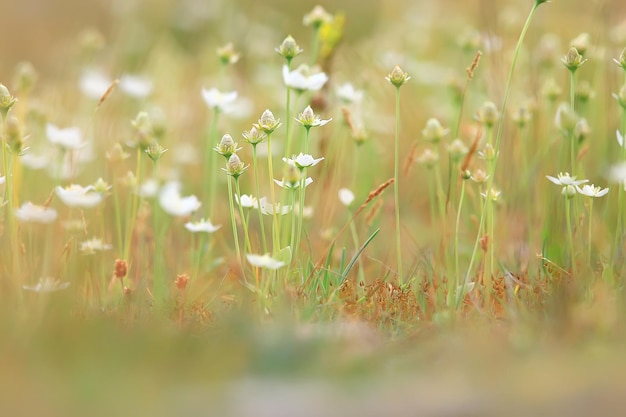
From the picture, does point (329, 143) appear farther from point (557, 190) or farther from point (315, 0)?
point (315, 0)

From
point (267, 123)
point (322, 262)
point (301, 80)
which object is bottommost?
point (322, 262)

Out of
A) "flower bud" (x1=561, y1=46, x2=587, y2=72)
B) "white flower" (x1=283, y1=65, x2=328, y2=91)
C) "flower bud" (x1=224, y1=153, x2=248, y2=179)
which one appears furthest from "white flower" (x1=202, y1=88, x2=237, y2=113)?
"flower bud" (x1=561, y1=46, x2=587, y2=72)

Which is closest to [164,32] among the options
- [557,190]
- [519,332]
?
[557,190]

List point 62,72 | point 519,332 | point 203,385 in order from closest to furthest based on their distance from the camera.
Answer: point 203,385
point 519,332
point 62,72

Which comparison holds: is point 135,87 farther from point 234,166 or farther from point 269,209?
point 234,166

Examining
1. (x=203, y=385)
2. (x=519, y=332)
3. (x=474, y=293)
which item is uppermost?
(x=474, y=293)

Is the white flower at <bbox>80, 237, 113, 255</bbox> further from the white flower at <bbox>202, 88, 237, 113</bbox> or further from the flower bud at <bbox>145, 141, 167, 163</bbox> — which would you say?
the white flower at <bbox>202, 88, 237, 113</bbox>

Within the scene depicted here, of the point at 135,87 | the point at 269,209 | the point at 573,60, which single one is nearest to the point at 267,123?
the point at 269,209

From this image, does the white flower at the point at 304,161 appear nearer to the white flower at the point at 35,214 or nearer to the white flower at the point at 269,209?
the white flower at the point at 269,209
